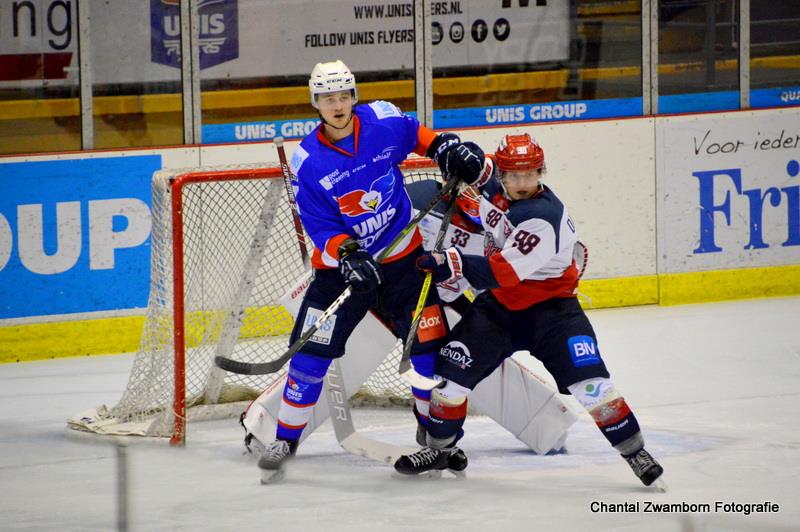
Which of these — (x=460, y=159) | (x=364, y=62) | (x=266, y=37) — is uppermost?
(x=266, y=37)

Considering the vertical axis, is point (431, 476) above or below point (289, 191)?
below

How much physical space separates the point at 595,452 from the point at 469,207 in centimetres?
90

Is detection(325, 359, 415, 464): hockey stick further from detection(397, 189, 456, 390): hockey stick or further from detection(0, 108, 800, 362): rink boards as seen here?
detection(0, 108, 800, 362): rink boards

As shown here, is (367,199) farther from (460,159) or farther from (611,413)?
(611,413)

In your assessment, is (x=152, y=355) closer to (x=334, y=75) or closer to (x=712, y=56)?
(x=334, y=75)

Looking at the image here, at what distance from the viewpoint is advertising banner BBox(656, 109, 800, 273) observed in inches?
283

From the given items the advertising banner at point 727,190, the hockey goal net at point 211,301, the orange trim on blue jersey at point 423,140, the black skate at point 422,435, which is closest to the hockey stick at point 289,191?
the hockey goal net at point 211,301

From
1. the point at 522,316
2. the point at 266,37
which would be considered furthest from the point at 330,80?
the point at 266,37

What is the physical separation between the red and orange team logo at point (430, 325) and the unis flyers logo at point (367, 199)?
0.35 meters

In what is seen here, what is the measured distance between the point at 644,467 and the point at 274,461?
44.0 inches

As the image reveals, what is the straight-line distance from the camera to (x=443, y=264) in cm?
412

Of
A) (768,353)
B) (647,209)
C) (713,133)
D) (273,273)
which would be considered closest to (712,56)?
(713,133)

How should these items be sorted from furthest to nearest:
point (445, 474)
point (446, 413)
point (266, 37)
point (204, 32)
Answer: point (266, 37) < point (204, 32) < point (445, 474) < point (446, 413)

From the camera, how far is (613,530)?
3648 millimetres
